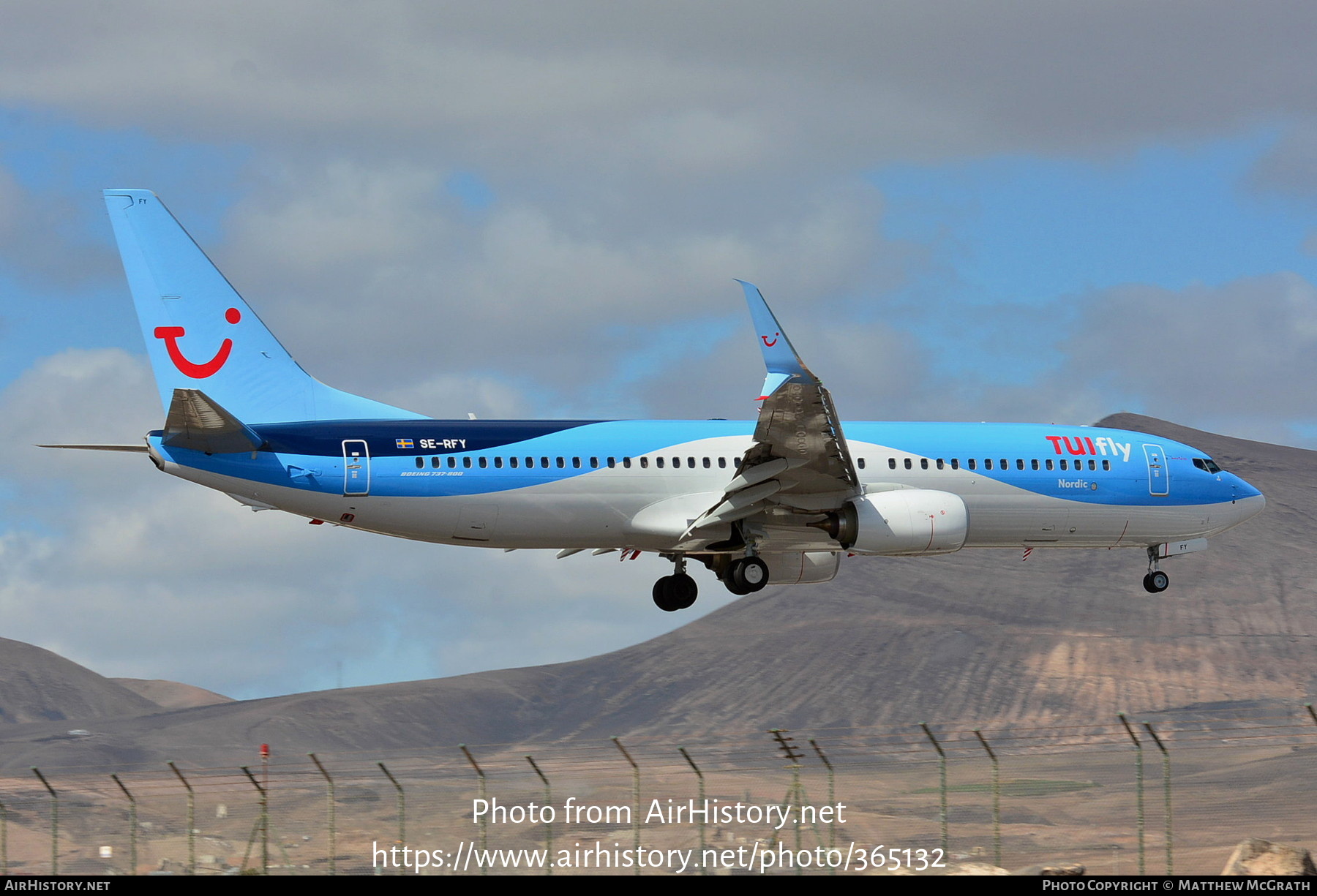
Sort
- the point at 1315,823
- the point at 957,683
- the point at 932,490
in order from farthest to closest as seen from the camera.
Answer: the point at 957,683, the point at 1315,823, the point at 932,490

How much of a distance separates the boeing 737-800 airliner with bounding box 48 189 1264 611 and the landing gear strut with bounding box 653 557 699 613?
64 mm

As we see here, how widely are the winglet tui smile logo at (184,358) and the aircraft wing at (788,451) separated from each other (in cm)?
1133

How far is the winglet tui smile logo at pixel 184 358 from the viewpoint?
3725 cm

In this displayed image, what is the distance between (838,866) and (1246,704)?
540 ft

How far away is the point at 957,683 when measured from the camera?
200 meters

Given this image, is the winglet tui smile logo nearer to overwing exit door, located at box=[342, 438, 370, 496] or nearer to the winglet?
overwing exit door, located at box=[342, 438, 370, 496]

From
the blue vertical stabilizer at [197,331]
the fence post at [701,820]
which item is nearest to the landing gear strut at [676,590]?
the blue vertical stabilizer at [197,331]

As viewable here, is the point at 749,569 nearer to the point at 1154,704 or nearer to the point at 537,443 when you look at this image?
the point at 537,443

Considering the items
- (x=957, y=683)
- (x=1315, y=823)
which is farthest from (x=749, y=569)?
(x=957, y=683)

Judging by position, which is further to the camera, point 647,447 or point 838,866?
point 647,447

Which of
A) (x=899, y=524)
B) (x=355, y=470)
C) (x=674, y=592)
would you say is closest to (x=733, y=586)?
(x=674, y=592)

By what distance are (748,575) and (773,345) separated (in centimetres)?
617

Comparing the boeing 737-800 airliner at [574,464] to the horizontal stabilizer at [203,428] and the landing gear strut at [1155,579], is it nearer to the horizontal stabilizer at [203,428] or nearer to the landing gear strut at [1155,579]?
the horizontal stabilizer at [203,428]

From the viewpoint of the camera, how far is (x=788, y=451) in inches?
1455
